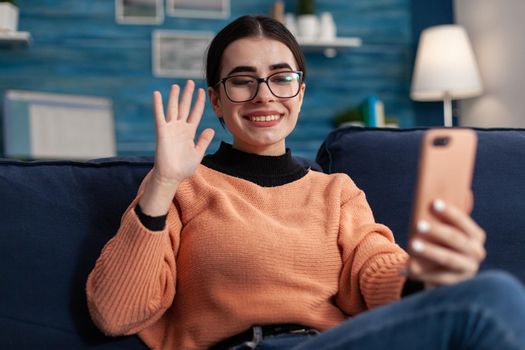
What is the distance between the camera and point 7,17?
3.52m

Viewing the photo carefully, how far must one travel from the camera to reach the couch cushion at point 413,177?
1649mm

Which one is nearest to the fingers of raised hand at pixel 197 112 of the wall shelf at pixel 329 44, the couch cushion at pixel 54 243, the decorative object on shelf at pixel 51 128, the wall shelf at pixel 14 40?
the couch cushion at pixel 54 243

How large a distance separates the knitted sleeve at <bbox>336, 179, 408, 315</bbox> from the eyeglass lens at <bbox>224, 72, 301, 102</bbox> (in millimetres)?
231

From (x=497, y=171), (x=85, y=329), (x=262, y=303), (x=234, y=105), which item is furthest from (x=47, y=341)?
(x=497, y=171)

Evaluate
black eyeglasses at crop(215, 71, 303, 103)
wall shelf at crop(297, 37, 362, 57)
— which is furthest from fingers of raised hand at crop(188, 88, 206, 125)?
wall shelf at crop(297, 37, 362, 57)

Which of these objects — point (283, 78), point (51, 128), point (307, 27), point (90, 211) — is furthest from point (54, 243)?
point (307, 27)

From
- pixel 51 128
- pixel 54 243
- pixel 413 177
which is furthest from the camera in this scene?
pixel 51 128

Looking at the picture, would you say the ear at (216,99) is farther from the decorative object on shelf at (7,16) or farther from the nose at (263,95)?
the decorative object on shelf at (7,16)

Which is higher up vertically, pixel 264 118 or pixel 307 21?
pixel 307 21

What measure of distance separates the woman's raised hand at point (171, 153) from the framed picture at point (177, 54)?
2587 mm

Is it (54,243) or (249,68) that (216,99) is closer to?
(249,68)

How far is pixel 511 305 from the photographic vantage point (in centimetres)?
93

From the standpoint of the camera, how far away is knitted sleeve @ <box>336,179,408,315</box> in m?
1.30

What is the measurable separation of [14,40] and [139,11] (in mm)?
659
